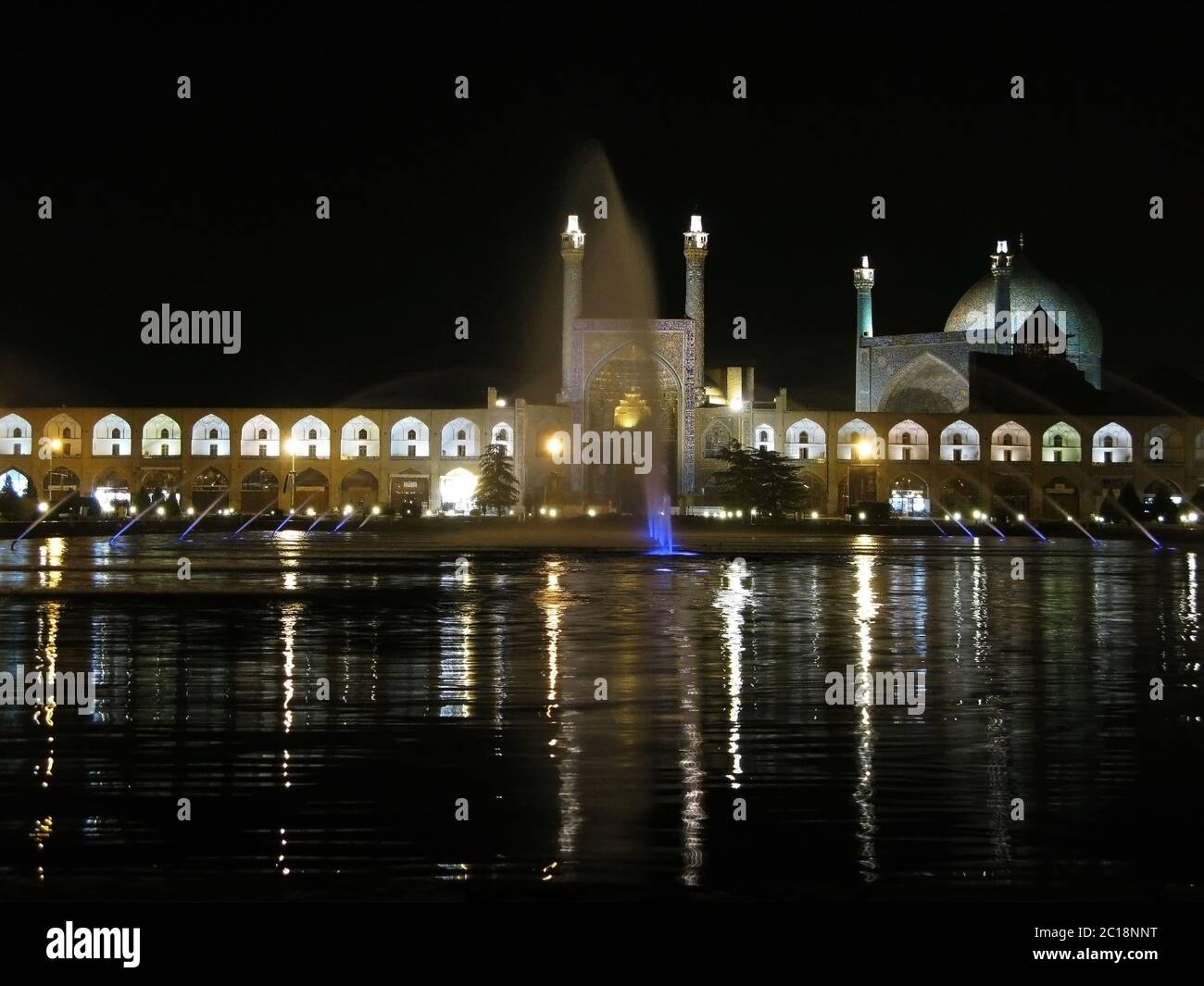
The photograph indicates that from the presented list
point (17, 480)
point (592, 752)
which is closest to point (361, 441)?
point (17, 480)

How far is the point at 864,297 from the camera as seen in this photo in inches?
2594

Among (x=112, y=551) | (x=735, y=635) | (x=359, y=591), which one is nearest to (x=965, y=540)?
(x=112, y=551)

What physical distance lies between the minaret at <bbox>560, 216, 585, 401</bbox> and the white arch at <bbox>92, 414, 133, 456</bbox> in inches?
655

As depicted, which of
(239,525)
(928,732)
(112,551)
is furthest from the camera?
(239,525)

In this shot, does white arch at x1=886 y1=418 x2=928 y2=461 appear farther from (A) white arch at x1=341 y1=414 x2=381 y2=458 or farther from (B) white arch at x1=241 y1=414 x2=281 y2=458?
(B) white arch at x1=241 y1=414 x2=281 y2=458

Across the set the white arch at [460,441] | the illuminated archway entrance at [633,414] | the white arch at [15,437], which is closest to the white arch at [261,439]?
the white arch at [460,441]

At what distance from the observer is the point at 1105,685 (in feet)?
34.1

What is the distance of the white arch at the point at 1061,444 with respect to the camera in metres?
62.4

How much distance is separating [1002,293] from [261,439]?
2942cm

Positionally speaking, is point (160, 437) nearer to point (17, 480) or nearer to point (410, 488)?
point (17, 480)

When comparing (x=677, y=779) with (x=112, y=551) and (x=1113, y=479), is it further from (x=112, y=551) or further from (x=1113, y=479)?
(x=1113, y=479)

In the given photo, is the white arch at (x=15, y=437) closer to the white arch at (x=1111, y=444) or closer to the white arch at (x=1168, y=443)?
the white arch at (x=1111, y=444)
